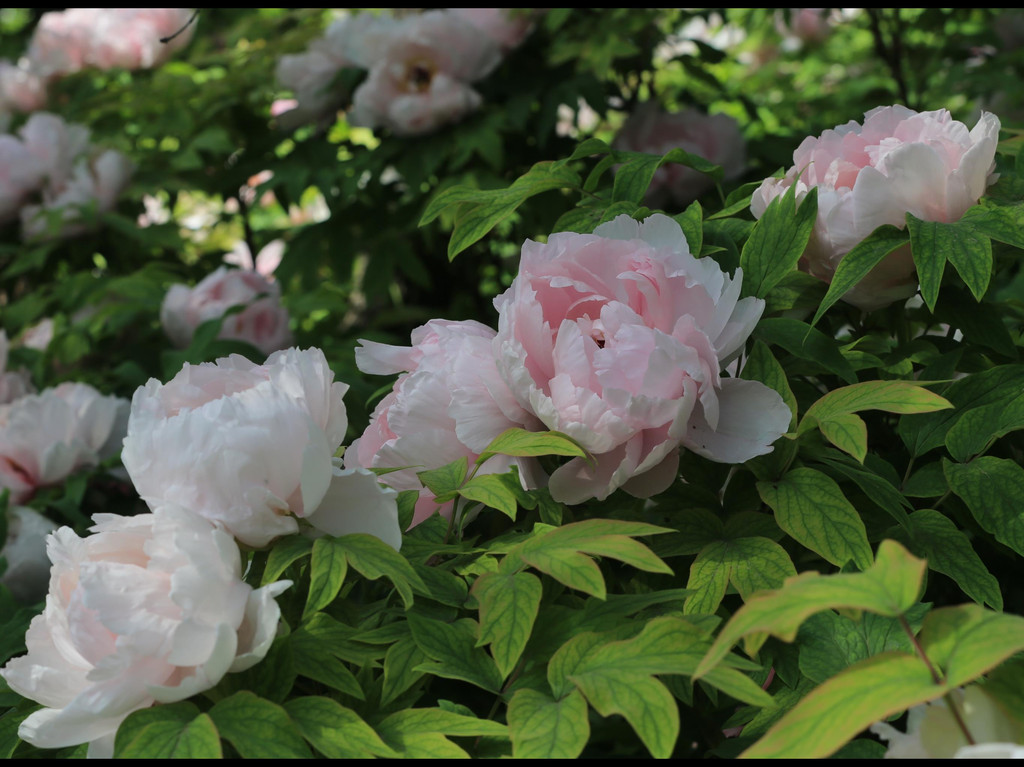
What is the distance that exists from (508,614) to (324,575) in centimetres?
10

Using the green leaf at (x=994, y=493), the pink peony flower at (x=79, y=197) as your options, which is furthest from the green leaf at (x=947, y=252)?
the pink peony flower at (x=79, y=197)

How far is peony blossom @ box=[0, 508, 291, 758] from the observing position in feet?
1.65

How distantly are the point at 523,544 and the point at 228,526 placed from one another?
0.16 meters

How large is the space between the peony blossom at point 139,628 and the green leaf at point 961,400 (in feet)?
1.37

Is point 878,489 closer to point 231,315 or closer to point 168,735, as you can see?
point 168,735

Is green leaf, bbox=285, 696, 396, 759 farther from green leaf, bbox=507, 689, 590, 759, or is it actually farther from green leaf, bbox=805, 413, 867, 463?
green leaf, bbox=805, 413, 867, 463

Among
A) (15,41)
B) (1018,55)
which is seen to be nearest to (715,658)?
(1018,55)

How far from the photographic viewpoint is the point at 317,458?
56cm

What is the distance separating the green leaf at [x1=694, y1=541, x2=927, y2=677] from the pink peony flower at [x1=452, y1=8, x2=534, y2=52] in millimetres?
1484

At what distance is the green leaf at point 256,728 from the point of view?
0.48 m

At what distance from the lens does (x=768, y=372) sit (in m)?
0.66

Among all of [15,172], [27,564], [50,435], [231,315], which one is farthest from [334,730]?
[15,172]

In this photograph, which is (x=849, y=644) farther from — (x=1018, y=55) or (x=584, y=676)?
(x=1018, y=55)

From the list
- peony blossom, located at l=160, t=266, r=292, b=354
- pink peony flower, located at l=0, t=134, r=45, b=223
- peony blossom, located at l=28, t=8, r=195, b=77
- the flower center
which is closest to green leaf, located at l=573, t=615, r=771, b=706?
peony blossom, located at l=160, t=266, r=292, b=354
